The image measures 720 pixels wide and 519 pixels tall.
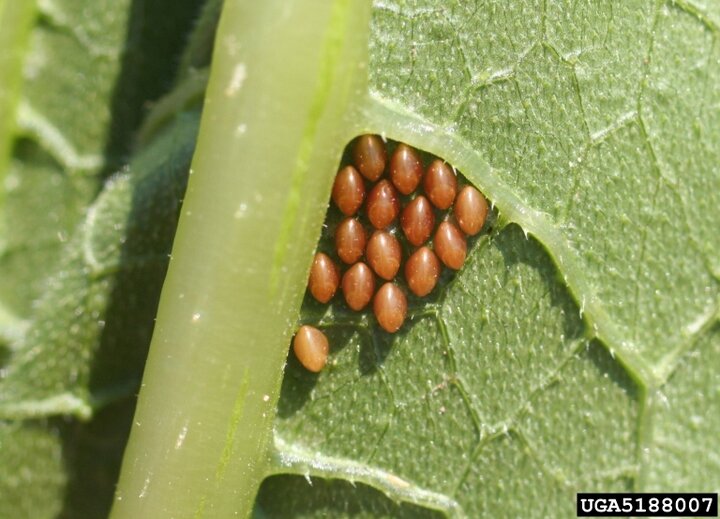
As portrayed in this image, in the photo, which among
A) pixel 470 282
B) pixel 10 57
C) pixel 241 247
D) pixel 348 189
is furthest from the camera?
pixel 10 57

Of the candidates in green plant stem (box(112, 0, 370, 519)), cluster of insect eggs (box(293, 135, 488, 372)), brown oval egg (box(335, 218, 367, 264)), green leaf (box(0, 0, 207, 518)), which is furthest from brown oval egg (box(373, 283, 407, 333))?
green leaf (box(0, 0, 207, 518))

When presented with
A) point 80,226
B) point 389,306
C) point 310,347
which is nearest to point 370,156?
point 389,306

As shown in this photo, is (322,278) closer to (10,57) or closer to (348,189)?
(348,189)

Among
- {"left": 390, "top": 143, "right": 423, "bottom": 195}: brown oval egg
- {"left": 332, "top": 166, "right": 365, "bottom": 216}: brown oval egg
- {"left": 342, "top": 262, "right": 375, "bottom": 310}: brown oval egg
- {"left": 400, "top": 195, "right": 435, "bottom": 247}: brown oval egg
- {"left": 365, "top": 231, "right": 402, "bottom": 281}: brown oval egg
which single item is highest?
{"left": 390, "top": 143, "right": 423, "bottom": 195}: brown oval egg

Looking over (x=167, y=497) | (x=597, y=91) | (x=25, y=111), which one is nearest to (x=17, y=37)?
(x=25, y=111)

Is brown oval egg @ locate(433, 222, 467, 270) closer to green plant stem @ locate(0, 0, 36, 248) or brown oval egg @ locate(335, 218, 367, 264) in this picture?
brown oval egg @ locate(335, 218, 367, 264)

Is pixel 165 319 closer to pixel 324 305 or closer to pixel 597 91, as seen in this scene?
pixel 324 305

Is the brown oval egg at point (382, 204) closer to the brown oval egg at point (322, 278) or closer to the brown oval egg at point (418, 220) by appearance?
the brown oval egg at point (418, 220)
